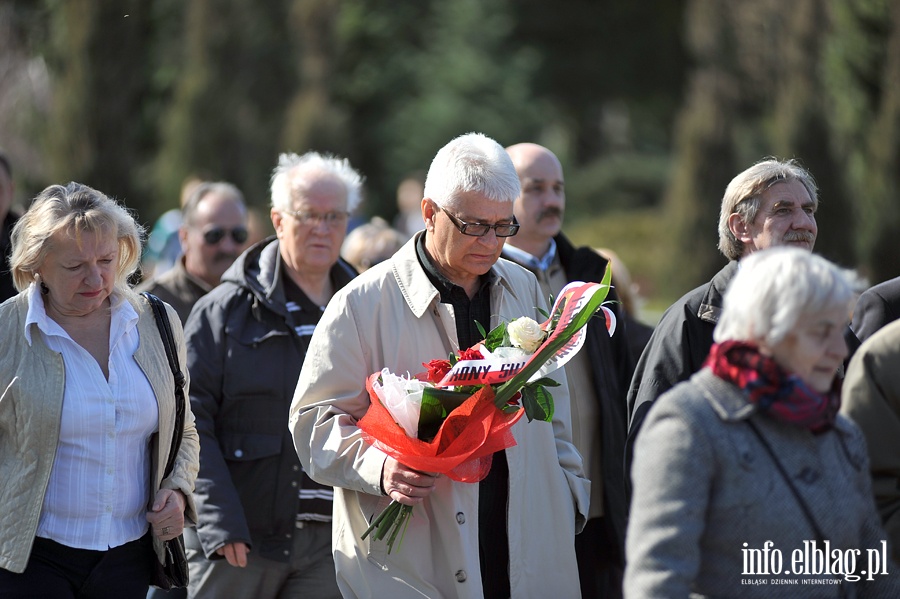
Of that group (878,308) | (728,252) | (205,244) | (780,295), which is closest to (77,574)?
(780,295)

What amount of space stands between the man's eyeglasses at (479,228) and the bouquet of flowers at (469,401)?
0.41m

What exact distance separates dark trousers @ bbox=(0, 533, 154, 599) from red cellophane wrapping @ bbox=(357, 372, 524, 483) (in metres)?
1.14

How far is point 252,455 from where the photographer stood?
5723 mm

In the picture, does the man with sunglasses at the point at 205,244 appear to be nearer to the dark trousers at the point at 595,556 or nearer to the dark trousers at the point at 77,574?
the dark trousers at the point at 77,574

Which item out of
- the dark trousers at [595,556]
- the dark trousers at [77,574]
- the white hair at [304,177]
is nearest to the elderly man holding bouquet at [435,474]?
the dark trousers at [77,574]

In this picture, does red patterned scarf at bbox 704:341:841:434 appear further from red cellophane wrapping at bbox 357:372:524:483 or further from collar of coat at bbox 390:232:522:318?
collar of coat at bbox 390:232:522:318

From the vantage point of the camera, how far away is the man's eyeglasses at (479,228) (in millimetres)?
4469

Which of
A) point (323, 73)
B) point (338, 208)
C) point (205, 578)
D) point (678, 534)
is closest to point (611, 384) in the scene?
point (338, 208)

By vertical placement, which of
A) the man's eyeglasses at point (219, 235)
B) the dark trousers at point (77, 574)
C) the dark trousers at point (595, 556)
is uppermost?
the man's eyeglasses at point (219, 235)

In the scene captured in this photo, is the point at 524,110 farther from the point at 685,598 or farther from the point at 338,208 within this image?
the point at 685,598

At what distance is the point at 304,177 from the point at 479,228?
210cm

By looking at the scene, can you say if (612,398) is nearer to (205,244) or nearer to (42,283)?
(42,283)

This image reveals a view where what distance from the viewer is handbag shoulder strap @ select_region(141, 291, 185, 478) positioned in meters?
4.75

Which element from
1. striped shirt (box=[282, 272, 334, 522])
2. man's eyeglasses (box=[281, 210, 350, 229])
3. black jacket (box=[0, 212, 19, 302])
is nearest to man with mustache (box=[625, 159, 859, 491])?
striped shirt (box=[282, 272, 334, 522])
